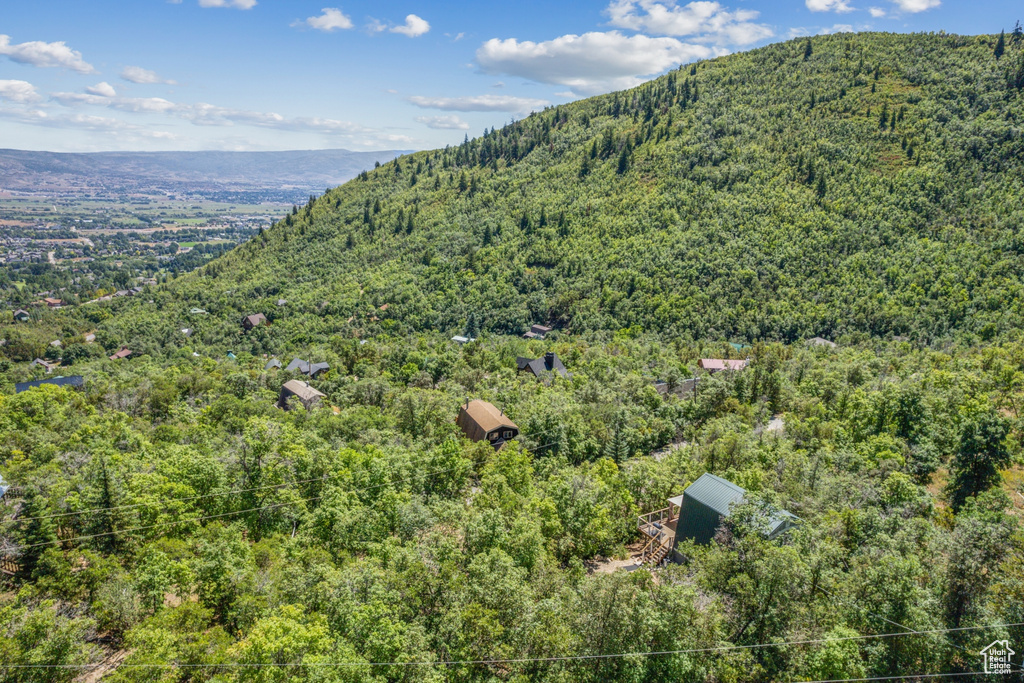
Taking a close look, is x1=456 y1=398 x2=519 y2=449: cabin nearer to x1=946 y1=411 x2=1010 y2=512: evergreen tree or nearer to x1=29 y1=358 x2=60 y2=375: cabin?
x1=946 y1=411 x2=1010 y2=512: evergreen tree

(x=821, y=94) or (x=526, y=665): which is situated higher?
(x=821, y=94)

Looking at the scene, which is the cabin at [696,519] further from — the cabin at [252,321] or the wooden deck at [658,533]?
the cabin at [252,321]

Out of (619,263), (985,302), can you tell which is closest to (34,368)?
(619,263)

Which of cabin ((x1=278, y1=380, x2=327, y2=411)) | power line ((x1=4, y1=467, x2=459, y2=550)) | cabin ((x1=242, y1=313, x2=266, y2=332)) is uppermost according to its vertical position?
power line ((x1=4, y1=467, x2=459, y2=550))

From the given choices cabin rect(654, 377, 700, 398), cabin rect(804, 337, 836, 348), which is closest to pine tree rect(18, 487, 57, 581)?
cabin rect(654, 377, 700, 398)

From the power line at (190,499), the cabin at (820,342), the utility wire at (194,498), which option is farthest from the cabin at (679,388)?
the power line at (190,499)

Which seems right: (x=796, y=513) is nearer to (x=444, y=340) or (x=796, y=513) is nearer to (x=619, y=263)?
(x=444, y=340)
